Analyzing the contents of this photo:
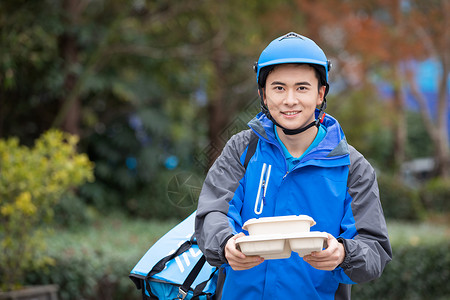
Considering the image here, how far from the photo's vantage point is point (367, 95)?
1326 cm

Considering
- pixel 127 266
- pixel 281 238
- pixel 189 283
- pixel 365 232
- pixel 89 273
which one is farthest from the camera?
pixel 127 266

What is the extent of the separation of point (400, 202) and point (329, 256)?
1002 cm

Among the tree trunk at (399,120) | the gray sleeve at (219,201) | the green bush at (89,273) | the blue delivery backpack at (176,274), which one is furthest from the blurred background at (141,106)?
the gray sleeve at (219,201)

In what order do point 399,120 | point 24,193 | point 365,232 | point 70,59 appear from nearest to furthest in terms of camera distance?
1. point 365,232
2. point 24,193
3. point 70,59
4. point 399,120

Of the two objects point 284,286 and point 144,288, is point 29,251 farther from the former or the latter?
point 284,286

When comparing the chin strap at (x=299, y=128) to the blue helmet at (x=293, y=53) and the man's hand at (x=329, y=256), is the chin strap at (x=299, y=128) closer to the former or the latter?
the blue helmet at (x=293, y=53)

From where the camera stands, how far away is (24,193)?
14.7ft

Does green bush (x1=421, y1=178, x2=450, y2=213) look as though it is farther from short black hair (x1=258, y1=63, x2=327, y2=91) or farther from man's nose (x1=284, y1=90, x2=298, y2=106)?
man's nose (x1=284, y1=90, x2=298, y2=106)

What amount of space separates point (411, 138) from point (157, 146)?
65.8 ft

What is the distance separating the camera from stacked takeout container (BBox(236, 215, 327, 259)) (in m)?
1.76

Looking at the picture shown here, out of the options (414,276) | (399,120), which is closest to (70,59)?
(414,276)

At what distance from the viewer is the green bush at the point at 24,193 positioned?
4609 millimetres

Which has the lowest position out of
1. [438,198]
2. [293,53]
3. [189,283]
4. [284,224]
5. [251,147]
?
[438,198]

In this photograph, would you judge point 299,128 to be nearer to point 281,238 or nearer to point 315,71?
point 315,71
